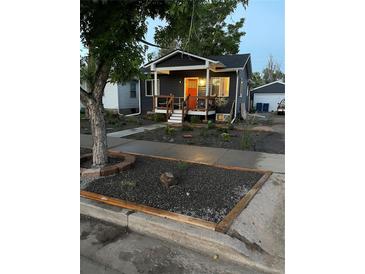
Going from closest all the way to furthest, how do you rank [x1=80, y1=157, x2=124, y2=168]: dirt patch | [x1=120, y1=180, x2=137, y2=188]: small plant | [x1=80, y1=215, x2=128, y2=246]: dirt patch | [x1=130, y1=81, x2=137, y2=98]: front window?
[x1=80, y1=215, x2=128, y2=246]: dirt patch
[x1=120, y1=180, x2=137, y2=188]: small plant
[x1=80, y1=157, x2=124, y2=168]: dirt patch
[x1=130, y1=81, x2=137, y2=98]: front window

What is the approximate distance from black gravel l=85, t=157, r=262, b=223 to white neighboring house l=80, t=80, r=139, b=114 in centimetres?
1358

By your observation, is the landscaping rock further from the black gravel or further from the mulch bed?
the mulch bed

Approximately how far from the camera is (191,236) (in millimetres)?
2725

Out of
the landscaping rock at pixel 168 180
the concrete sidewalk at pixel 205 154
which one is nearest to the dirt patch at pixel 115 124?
the concrete sidewalk at pixel 205 154

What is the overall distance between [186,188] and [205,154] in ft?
7.78

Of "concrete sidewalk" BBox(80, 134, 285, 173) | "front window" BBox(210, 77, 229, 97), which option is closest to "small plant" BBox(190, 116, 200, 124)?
"front window" BBox(210, 77, 229, 97)

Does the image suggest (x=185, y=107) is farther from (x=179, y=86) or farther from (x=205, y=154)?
(x=205, y=154)

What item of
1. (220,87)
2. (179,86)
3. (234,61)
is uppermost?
(234,61)

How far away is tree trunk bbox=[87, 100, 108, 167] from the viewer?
4.57 meters

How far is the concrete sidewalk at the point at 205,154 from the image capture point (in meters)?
5.46

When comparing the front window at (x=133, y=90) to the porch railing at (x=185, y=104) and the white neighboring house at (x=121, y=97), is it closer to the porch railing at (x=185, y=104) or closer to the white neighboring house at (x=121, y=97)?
the white neighboring house at (x=121, y=97)

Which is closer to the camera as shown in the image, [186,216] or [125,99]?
[186,216]

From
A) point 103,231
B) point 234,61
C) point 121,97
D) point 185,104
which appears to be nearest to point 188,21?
point 103,231

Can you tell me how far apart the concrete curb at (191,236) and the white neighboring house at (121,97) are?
15.1 meters
